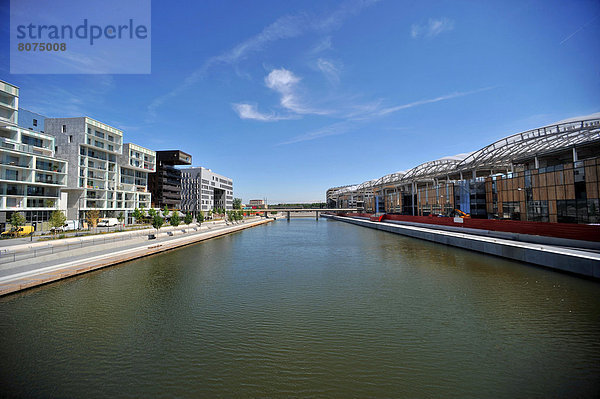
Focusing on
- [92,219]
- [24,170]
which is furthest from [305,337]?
[24,170]

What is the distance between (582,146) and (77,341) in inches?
1911

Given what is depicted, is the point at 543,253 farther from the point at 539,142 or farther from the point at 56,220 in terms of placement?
the point at 56,220

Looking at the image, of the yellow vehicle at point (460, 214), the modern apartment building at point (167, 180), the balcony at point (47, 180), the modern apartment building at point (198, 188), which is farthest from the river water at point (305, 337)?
the modern apartment building at point (198, 188)

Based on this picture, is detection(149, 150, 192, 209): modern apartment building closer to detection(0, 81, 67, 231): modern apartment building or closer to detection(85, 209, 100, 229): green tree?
detection(85, 209, 100, 229): green tree

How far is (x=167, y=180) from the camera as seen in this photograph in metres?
88.8

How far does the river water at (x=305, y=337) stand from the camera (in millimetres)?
7047

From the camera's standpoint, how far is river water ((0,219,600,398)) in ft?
23.1

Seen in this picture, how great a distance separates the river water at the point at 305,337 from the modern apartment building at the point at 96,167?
39.4m

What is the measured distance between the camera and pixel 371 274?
63.1 feet

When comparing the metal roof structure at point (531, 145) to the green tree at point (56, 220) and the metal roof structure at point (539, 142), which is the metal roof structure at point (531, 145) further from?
the green tree at point (56, 220)

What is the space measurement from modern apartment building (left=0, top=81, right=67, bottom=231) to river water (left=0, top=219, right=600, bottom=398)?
99.0 feet

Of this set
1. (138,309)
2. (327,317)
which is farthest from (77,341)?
(327,317)

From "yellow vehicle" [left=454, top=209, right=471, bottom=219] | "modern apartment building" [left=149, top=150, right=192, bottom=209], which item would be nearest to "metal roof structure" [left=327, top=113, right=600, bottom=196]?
"yellow vehicle" [left=454, top=209, right=471, bottom=219]

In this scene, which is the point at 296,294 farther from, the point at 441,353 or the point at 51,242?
the point at 51,242
